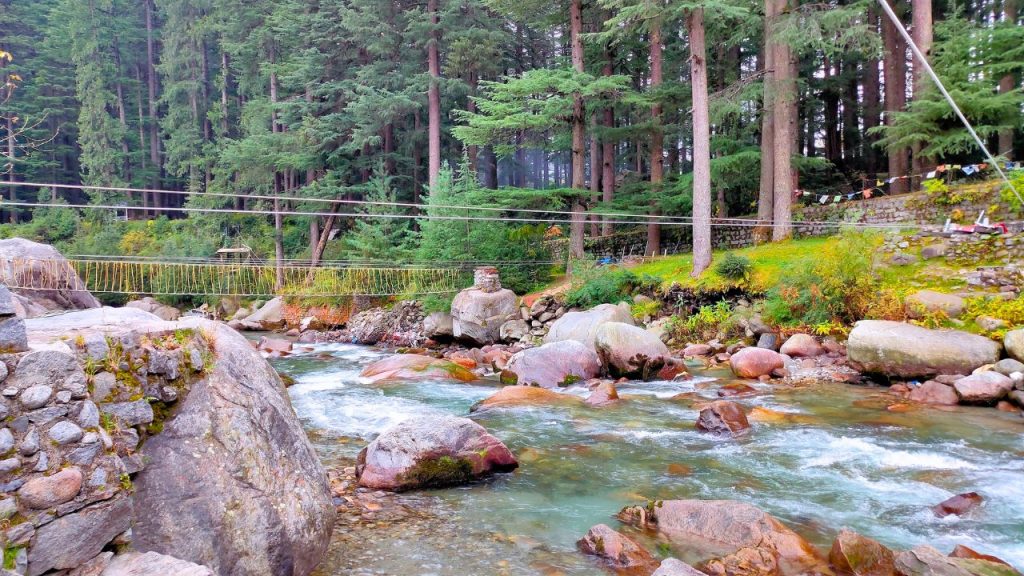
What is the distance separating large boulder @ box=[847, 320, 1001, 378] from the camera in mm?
9133

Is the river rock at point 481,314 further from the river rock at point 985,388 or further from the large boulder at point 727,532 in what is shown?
the large boulder at point 727,532

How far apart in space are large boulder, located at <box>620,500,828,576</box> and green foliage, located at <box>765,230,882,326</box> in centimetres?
854

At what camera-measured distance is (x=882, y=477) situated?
234 inches

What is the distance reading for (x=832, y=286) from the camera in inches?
467

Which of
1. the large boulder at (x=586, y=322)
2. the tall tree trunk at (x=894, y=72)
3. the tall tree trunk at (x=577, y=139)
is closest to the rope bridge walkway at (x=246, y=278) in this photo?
the tall tree trunk at (x=577, y=139)

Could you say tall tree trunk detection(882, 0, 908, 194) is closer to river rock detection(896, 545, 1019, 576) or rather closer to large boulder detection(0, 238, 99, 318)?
river rock detection(896, 545, 1019, 576)

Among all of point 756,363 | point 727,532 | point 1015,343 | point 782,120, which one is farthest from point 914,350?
point 782,120

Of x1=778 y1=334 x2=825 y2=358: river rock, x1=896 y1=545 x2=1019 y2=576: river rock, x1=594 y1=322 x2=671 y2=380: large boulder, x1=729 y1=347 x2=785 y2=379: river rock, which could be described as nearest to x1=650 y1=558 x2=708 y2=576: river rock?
x1=896 y1=545 x2=1019 y2=576: river rock

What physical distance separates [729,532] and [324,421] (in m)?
5.61

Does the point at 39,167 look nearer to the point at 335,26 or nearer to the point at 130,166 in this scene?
the point at 130,166

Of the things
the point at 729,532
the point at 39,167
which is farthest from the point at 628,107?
the point at 39,167

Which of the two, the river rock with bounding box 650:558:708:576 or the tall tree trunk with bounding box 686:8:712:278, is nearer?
the river rock with bounding box 650:558:708:576

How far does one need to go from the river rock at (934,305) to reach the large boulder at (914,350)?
871 mm

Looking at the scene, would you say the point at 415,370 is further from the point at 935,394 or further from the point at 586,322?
the point at 935,394
